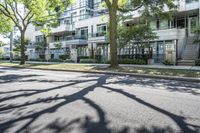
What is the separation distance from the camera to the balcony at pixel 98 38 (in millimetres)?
41844

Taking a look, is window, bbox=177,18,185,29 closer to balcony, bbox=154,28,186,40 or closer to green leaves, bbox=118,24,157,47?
balcony, bbox=154,28,186,40

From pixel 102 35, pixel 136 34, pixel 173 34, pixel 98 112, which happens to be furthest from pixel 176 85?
pixel 102 35

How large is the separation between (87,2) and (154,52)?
21.3m

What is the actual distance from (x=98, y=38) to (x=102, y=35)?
2.96ft

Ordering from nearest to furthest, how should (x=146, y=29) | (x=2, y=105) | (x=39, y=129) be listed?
(x=39, y=129) → (x=2, y=105) → (x=146, y=29)

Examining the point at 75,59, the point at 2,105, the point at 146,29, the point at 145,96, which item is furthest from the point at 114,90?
the point at 75,59

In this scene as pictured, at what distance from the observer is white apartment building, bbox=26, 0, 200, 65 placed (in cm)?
3216

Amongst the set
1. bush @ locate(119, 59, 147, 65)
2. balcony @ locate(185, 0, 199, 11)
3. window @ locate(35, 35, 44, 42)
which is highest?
balcony @ locate(185, 0, 199, 11)

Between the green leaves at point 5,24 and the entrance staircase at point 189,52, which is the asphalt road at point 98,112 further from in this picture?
the green leaves at point 5,24

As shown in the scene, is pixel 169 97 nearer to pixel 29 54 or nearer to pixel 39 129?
pixel 39 129

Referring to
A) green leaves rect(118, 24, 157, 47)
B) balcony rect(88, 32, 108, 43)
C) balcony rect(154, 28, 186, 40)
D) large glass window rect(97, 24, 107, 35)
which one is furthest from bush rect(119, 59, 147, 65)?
large glass window rect(97, 24, 107, 35)

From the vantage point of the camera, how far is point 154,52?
35.2 m

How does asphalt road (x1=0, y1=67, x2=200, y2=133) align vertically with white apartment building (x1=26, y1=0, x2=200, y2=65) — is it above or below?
below

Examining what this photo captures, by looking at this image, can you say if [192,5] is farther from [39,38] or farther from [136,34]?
[39,38]
